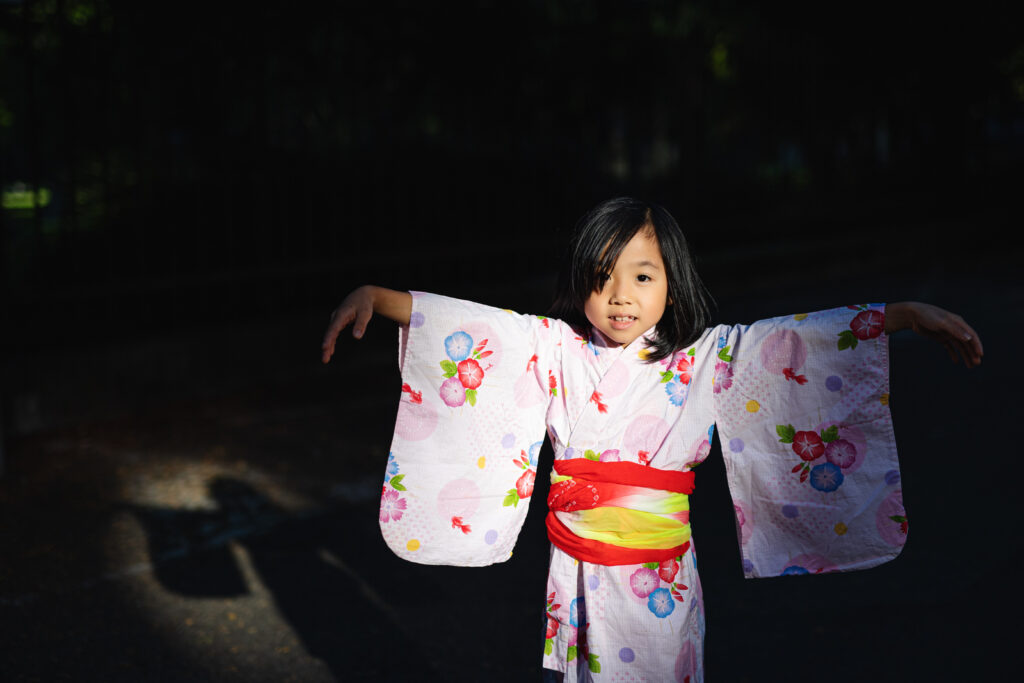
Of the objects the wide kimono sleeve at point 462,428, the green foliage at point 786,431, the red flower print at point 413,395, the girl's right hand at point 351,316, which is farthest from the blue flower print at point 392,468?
the green foliage at point 786,431

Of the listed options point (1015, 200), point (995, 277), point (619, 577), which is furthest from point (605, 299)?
point (1015, 200)

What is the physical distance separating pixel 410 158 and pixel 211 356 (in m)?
2.40

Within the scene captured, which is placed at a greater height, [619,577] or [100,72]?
[100,72]

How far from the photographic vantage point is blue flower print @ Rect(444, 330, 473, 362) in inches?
89.3

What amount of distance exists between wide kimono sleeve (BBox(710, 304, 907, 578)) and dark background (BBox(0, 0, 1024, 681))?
0.59 metres

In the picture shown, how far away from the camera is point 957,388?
19.5 feet

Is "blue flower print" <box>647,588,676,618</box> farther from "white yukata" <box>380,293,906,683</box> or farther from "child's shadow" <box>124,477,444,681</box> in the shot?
"child's shadow" <box>124,477,444,681</box>

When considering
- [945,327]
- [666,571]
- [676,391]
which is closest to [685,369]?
[676,391]

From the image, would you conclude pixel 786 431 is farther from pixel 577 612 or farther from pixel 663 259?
pixel 577 612

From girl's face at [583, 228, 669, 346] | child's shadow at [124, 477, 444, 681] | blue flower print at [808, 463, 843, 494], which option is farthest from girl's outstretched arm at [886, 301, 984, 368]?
child's shadow at [124, 477, 444, 681]

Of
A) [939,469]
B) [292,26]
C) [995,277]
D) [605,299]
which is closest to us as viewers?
[605,299]

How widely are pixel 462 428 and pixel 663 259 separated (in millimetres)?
590

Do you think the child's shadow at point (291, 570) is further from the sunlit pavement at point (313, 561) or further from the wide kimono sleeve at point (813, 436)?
the wide kimono sleeve at point (813, 436)

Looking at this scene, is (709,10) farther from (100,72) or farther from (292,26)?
(100,72)
